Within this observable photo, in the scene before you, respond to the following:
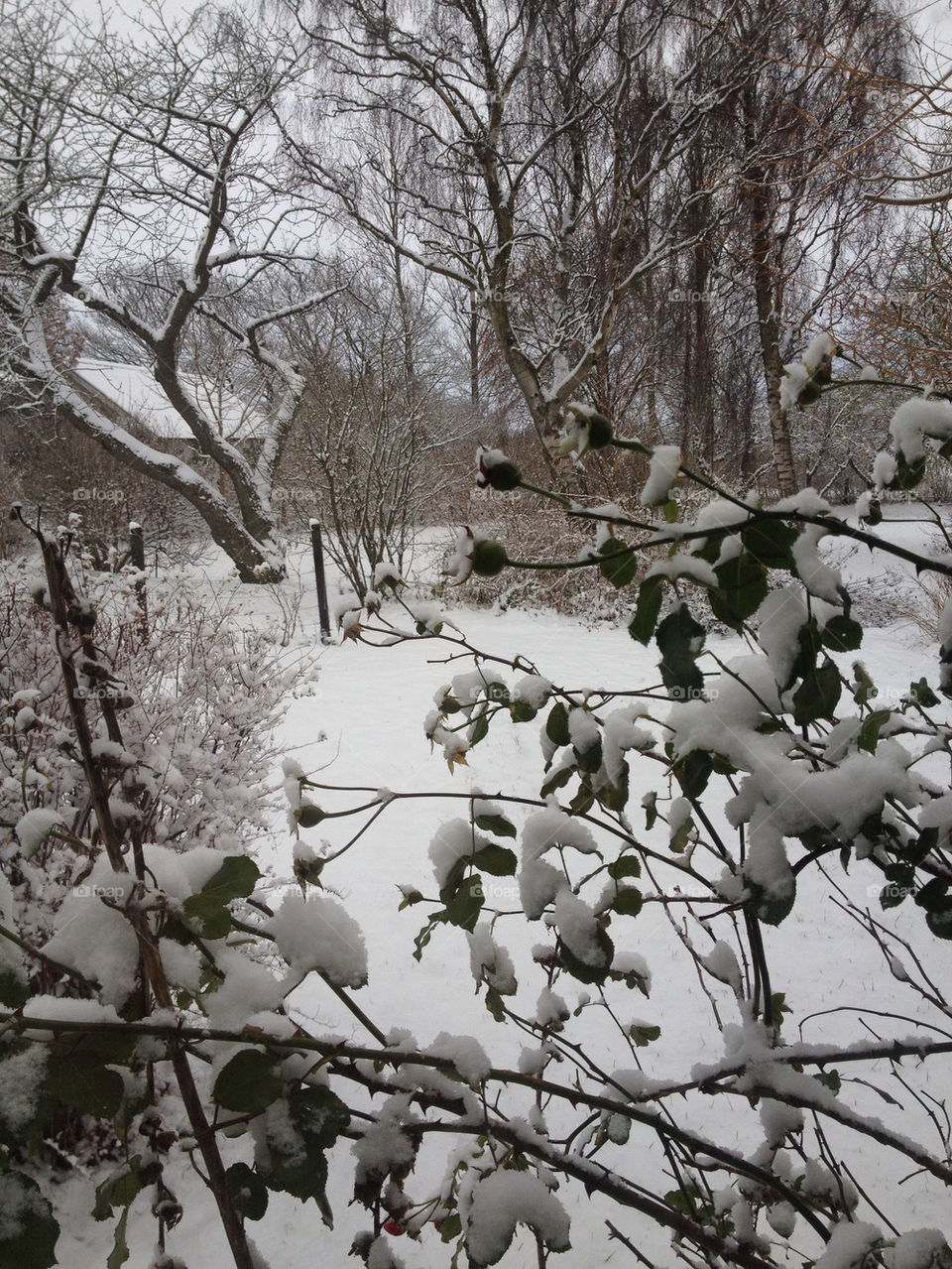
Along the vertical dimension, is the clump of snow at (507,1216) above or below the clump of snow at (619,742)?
below

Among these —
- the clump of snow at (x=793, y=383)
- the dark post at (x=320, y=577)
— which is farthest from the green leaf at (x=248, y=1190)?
the dark post at (x=320, y=577)

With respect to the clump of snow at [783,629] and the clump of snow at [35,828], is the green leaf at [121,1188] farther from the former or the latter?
the clump of snow at [783,629]

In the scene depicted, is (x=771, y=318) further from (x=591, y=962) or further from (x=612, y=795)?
(x=591, y=962)

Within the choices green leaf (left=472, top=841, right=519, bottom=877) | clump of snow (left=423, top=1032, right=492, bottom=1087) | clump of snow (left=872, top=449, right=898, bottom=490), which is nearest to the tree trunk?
clump of snow (left=872, top=449, right=898, bottom=490)

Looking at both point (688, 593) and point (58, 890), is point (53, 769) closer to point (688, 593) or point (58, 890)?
point (58, 890)

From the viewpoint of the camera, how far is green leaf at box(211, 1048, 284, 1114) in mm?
415

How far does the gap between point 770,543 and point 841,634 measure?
101mm

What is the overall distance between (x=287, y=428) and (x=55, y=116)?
4152 millimetres

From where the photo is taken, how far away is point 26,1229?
0.34 metres

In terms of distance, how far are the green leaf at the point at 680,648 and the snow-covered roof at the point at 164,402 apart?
10007 mm

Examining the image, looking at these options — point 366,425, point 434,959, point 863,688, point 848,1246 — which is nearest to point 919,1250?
point 848,1246

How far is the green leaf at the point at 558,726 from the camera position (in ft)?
2.14

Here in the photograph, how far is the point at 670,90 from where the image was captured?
8305 mm

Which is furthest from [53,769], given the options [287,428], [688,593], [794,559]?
[287,428]
